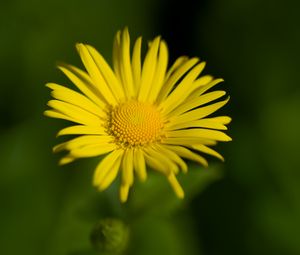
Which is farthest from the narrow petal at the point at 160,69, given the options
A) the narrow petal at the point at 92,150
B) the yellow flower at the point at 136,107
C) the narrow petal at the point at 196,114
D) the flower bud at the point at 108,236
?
the flower bud at the point at 108,236

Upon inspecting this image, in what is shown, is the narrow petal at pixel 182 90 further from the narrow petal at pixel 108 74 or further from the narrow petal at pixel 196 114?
the narrow petal at pixel 108 74

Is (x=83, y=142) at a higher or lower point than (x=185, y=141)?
higher

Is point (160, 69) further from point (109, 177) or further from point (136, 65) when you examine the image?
point (109, 177)

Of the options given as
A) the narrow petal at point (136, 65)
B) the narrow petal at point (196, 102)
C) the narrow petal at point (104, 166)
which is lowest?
the narrow petal at point (104, 166)

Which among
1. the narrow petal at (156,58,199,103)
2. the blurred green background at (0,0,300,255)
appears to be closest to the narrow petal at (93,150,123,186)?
the narrow petal at (156,58,199,103)

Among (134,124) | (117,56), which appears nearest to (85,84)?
(117,56)

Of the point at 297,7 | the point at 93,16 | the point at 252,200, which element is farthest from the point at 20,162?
the point at 297,7

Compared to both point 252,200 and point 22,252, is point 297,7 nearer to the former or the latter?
point 252,200
